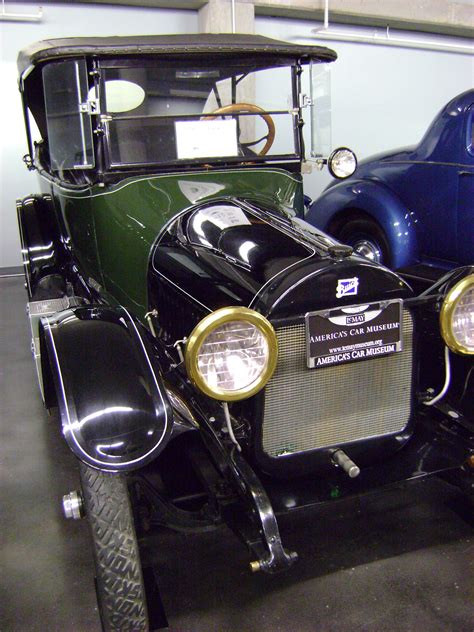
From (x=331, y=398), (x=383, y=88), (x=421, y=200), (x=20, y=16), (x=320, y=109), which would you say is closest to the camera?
(x=331, y=398)

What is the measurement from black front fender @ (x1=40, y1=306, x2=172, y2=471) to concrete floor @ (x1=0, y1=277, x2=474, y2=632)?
1.29ft

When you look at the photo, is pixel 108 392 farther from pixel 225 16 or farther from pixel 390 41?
pixel 390 41

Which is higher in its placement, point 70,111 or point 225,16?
point 225,16

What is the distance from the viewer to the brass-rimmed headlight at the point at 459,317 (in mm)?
1913

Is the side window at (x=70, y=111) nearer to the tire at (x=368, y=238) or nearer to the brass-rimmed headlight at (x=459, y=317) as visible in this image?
the brass-rimmed headlight at (x=459, y=317)

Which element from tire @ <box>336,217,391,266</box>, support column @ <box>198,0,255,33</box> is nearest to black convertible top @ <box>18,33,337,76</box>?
tire @ <box>336,217,391,266</box>

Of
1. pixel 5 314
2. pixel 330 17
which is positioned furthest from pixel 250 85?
pixel 330 17

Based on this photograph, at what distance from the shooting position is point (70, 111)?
249 cm

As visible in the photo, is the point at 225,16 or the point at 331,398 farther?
the point at 225,16

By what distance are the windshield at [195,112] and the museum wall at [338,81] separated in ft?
14.7

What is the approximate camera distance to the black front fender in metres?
1.55

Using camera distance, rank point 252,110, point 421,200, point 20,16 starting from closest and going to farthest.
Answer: point 252,110 → point 421,200 → point 20,16

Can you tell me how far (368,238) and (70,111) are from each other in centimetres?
293

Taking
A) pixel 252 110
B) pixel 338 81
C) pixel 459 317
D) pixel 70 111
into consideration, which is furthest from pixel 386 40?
pixel 459 317
